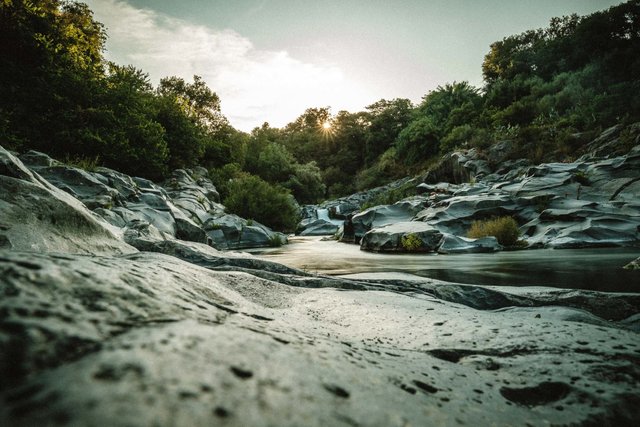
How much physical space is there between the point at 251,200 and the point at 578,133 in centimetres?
1928

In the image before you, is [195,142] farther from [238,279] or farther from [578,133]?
[578,133]

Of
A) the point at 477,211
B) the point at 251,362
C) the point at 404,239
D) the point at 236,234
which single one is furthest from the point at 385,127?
the point at 251,362

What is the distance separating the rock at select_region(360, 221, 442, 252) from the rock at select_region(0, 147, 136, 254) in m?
7.46

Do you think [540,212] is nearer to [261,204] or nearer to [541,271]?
[541,271]

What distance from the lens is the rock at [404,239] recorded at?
346 inches

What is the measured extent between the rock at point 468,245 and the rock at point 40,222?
7.66m

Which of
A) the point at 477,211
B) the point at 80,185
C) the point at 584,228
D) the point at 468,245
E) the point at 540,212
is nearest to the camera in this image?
the point at 80,185

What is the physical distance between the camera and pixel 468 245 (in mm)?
8344

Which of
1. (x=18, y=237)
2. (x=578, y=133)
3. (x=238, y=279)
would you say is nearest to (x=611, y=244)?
(x=238, y=279)

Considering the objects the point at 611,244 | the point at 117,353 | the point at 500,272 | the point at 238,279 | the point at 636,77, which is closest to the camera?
the point at 117,353

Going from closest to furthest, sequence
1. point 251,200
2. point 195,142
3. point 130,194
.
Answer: point 130,194 < point 251,200 < point 195,142

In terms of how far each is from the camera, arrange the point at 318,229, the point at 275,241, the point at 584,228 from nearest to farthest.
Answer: the point at 584,228 → the point at 275,241 → the point at 318,229

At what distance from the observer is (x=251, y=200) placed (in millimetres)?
15508

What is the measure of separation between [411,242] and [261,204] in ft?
29.3
